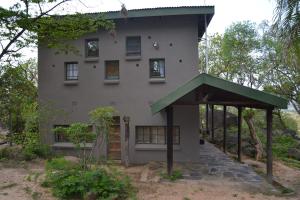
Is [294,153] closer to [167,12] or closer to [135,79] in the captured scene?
[135,79]

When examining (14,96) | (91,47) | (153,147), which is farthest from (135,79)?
(14,96)

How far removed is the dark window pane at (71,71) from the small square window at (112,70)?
168 cm

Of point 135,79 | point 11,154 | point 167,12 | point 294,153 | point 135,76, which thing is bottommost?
point 294,153

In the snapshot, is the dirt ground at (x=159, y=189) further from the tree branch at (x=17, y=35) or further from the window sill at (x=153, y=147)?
the tree branch at (x=17, y=35)

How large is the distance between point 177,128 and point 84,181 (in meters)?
7.42

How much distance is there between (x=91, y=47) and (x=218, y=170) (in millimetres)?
8712

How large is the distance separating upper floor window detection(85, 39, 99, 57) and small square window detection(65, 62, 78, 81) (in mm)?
875

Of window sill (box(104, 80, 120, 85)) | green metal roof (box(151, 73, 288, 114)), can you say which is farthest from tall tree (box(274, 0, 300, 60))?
window sill (box(104, 80, 120, 85))

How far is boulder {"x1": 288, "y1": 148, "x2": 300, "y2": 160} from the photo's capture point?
19380 millimetres

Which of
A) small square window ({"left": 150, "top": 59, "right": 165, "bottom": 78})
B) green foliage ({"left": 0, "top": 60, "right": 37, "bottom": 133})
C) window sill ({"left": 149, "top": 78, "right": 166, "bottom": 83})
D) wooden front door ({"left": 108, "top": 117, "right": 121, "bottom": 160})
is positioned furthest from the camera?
green foliage ({"left": 0, "top": 60, "right": 37, "bottom": 133})

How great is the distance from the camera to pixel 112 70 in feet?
53.3

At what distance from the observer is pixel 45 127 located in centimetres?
1667

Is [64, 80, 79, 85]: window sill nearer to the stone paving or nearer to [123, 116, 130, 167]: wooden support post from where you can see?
[123, 116, 130, 167]: wooden support post

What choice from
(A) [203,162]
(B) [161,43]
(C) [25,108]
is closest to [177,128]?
(A) [203,162]
